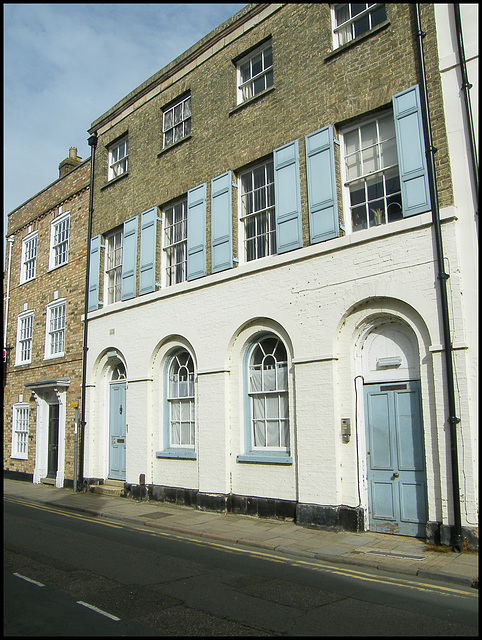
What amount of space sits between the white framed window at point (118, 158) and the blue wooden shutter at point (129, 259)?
211 centimetres

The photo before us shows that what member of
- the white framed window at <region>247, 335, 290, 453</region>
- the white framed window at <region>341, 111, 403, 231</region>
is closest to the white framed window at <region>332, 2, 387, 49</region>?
the white framed window at <region>341, 111, 403, 231</region>

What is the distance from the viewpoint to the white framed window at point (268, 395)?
452 inches

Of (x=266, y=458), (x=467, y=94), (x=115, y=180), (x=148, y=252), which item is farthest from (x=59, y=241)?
(x=467, y=94)

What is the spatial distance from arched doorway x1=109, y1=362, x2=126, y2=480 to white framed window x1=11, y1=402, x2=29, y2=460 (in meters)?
5.40

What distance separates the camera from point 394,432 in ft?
31.4

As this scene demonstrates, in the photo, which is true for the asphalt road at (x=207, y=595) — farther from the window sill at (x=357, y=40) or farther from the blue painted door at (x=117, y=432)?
the window sill at (x=357, y=40)

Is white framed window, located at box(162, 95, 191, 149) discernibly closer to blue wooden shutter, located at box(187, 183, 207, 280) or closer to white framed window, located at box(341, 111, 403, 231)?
blue wooden shutter, located at box(187, 183, 207, 280)

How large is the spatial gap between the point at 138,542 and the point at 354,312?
18.4 ft

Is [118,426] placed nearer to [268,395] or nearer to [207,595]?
[268,395]

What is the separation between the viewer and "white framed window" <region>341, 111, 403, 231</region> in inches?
401

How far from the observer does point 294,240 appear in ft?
37.0

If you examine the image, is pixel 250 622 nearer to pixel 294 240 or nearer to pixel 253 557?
pixel 253 557

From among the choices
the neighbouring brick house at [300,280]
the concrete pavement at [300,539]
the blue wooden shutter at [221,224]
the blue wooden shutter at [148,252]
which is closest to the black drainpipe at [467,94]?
the neighbouring brick house at [300,280]

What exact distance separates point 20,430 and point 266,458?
1250cm
